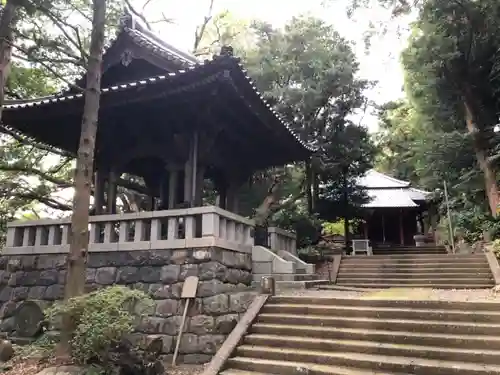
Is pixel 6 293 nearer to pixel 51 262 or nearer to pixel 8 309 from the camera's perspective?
pixel 8 309

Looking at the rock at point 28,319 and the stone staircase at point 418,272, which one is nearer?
the rock at point 28,319

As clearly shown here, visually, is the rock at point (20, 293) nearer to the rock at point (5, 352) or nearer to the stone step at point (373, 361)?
the rock at point (5, 352)

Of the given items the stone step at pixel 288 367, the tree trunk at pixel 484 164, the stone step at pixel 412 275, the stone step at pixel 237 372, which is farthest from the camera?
the tree trunk at pixel 484 164

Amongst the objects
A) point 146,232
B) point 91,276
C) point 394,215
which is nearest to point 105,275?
point 91,276

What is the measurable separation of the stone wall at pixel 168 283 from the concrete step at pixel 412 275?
5464mm

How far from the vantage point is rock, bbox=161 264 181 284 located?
23.7 ft

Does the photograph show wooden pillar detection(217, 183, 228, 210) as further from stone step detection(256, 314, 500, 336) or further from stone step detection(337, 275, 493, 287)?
stone step detection(256, 314, 500, 336)

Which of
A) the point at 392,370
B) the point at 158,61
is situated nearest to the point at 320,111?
the point at 158,61

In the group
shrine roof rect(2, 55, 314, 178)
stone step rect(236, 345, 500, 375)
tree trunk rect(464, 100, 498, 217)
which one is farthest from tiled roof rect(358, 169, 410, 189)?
stone step rect(236, 345, 500, 375)

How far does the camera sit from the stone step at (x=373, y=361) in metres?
4.79

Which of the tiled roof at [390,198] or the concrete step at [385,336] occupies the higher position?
the tiled roof at [390,198]

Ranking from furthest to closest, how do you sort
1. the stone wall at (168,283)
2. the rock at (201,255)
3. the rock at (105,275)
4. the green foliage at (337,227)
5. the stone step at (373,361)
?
the green foliage at (337,227) < the rock at (105,275) < the rock at (201,255) < the stone wall at (168,283) < the stone step at (373,361)


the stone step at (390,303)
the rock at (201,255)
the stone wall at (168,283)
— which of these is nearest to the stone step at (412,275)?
the stone wall at (168,283)

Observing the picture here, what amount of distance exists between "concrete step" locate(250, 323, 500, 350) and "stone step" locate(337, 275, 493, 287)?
20.5ft
